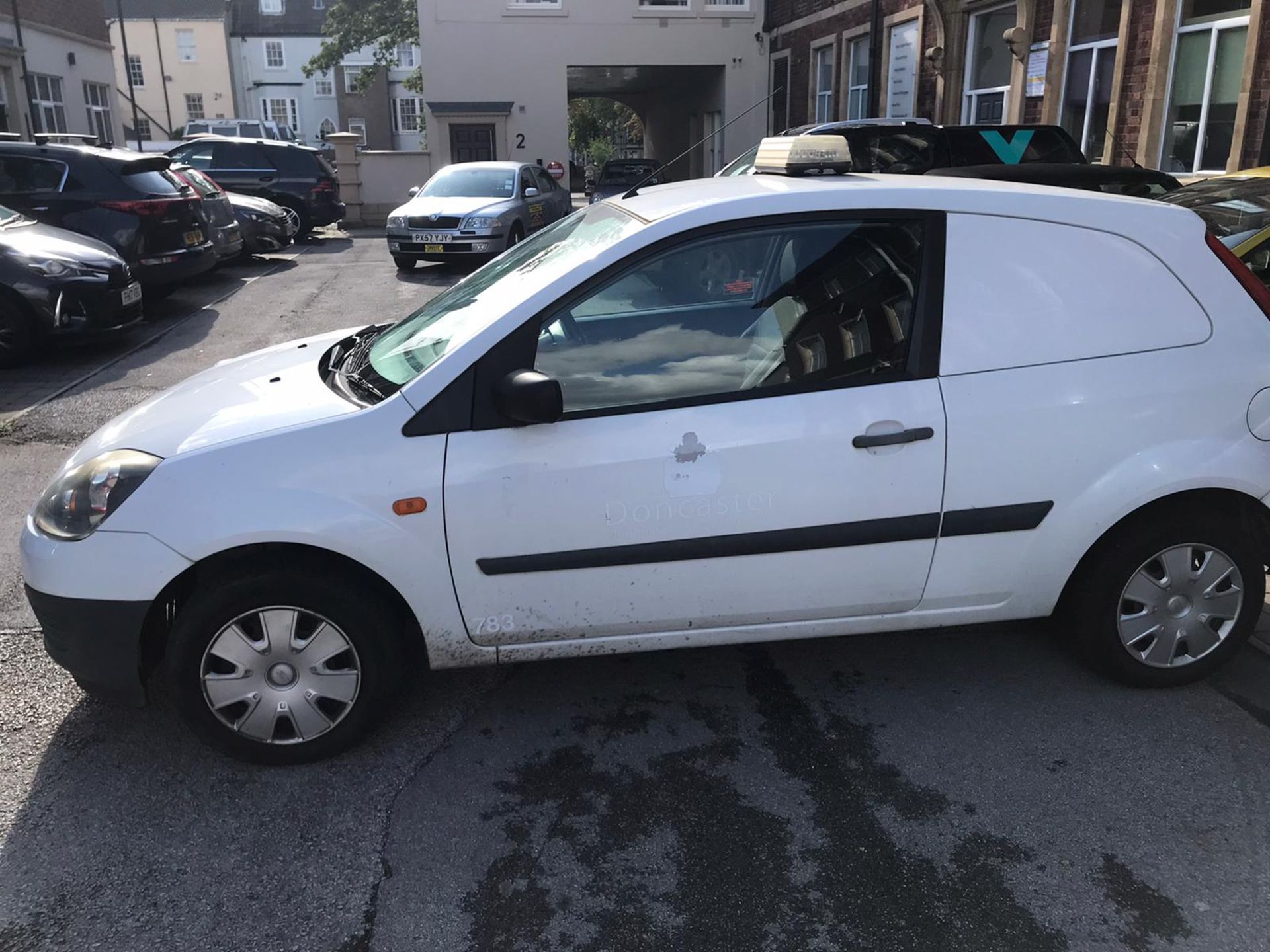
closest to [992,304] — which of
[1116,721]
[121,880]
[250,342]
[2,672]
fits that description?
[1116,721]

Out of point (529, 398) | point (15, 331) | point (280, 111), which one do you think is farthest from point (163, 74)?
point (529, 398)

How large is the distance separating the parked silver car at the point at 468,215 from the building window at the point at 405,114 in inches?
1772

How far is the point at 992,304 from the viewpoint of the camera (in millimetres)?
3246

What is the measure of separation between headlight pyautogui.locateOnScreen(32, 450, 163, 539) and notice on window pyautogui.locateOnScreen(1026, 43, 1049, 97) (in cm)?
1535

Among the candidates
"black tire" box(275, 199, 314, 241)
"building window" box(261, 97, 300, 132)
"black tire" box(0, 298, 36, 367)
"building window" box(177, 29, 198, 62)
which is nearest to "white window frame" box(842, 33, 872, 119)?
"black tire" box(275, 199, 314, 241)

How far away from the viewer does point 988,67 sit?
58.1ft

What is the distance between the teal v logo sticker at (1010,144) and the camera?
1026 centimetres

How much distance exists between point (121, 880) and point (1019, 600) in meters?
2.78

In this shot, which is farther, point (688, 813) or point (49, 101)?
point (49, 101)

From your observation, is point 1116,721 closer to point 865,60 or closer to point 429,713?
point 429,713

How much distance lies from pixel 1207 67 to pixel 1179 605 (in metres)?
11.5

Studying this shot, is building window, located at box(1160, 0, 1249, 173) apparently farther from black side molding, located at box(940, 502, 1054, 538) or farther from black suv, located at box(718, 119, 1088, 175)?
black side molding, located at box(940, 502, 1054, 538)

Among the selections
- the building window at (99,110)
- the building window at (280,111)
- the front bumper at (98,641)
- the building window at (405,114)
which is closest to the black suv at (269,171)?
the building window at (99,110)

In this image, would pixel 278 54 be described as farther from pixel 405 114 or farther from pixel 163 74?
pixel 163 74
